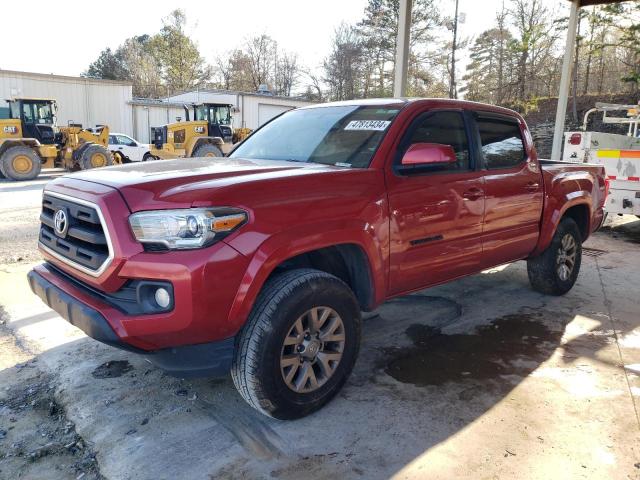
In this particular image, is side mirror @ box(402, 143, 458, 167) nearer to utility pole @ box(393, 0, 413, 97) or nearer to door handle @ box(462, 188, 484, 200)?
door handle @ box(462, 188, 484, 200)

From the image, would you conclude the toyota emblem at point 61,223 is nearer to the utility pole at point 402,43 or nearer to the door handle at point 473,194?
the door handle at point 473,194

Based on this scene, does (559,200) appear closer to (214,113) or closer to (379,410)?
(379,410)

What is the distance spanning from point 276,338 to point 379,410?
877mm

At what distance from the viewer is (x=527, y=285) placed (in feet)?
18.9

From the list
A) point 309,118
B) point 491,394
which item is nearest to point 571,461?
point 491,394

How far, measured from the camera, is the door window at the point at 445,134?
3.58m

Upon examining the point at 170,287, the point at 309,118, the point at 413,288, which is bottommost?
the point at 413,288

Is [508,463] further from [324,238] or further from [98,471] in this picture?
[98,471]

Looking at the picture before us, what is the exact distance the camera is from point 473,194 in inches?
152

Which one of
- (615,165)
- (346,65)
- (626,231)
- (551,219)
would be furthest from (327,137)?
(346,65)

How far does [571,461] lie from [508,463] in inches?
13.4

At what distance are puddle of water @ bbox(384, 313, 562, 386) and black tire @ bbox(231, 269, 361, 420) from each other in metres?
0.93

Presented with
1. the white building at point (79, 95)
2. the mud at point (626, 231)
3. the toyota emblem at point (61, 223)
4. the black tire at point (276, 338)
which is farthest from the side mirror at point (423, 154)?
the white building at point (79, 95)

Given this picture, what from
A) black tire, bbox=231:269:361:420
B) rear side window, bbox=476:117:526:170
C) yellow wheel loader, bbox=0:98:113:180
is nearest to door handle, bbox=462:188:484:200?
rear side window, bbox=476:117:526:170
